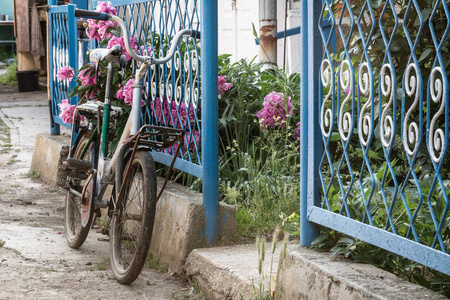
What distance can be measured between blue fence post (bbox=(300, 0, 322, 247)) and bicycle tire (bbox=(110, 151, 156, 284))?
2.71 feet

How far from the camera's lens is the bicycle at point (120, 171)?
348 cm

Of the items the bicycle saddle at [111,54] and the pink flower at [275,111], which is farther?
the pink flower at [275,111]

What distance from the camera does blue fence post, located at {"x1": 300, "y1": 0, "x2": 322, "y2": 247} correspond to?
2883 mm

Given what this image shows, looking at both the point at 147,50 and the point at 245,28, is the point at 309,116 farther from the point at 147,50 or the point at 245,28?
the point at 245,28

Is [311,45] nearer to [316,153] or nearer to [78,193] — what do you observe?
[316,153]

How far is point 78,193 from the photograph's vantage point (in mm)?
4297

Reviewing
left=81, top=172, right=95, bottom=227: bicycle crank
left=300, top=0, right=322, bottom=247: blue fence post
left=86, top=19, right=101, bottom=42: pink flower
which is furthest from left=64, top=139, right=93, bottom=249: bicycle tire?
left=300, top=0, right=322, bottom=247: blue fence post

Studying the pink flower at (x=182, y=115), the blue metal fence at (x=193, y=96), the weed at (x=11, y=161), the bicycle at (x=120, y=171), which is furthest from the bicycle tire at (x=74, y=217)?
the weed at (x=11, y=161)

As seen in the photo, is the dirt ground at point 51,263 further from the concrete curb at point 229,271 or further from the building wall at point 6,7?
the building wall at point 6,7

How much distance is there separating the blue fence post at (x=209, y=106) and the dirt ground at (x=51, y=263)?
0.45 m

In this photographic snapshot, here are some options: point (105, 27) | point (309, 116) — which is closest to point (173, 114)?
point (105, 27)

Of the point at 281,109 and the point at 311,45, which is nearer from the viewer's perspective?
the point at 311,45

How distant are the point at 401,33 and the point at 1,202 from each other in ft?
12.3

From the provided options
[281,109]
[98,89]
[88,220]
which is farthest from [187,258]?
[98,89]
